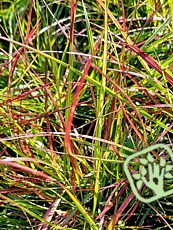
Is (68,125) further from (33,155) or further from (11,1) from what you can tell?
(11,1)

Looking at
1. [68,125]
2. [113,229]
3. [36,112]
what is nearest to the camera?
[68,125]

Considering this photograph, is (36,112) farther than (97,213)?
Yes

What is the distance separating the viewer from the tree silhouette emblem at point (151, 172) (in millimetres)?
764

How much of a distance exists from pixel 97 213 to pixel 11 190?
0.14m

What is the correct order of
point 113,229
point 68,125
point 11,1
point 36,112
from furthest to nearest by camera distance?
point 11,1 < point 36,112 < point 113,229 < point 68,125

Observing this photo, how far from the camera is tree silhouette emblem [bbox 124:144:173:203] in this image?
764mm

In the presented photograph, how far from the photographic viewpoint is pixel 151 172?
77cm

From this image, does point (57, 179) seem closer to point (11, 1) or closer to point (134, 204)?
point (134, 204)

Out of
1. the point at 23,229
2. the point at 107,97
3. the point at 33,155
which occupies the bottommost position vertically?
the point at 23,229

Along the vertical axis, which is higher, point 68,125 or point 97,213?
point 68,125

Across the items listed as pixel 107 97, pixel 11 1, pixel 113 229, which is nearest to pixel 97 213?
pixel 113 229

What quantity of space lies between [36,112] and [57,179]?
0.18 metres

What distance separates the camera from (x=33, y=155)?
0.87 m

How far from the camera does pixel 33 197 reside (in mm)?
877
